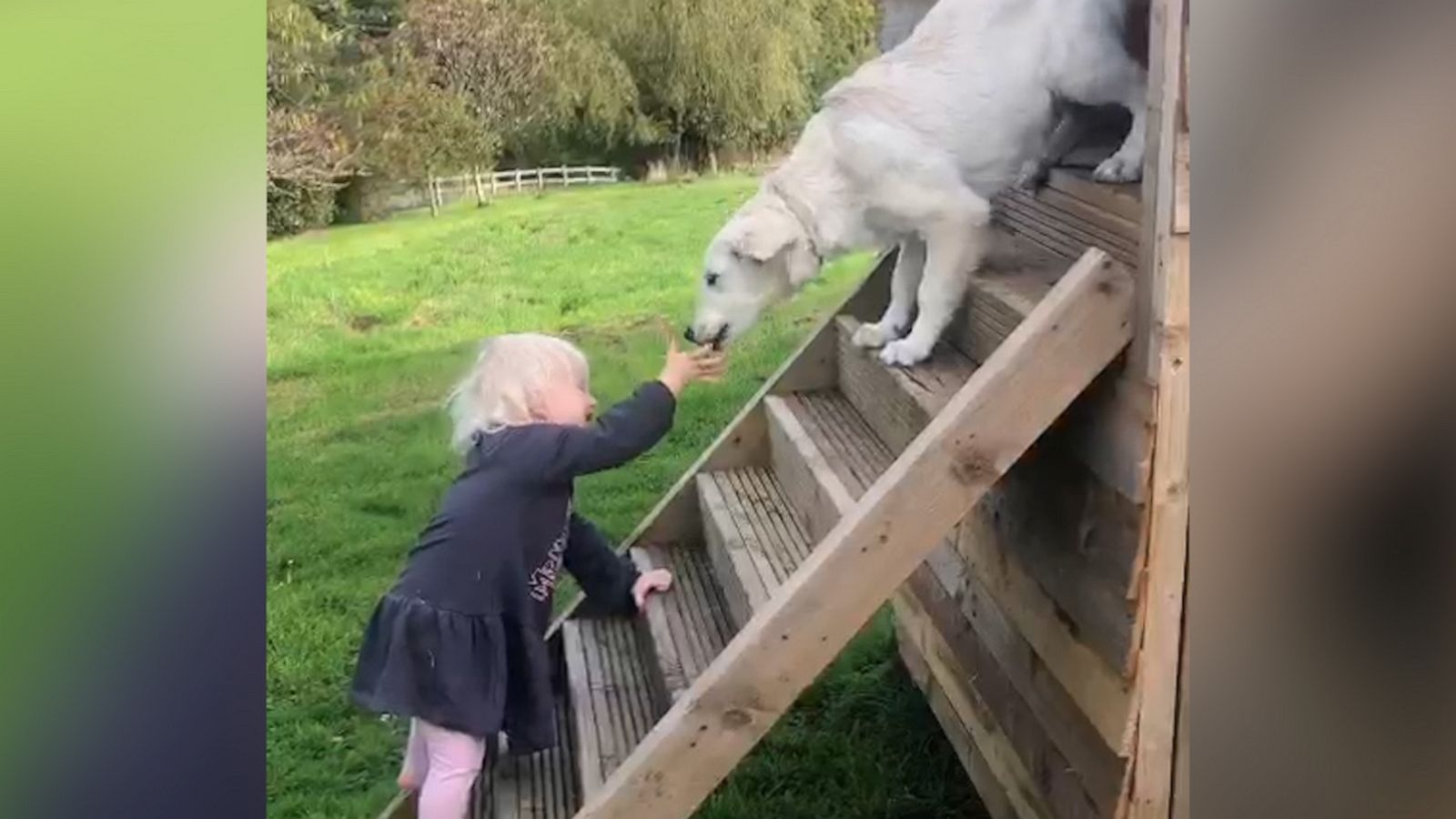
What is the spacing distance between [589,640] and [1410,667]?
73cm

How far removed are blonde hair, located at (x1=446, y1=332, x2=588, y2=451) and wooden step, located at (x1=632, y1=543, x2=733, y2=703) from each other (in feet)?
0.82

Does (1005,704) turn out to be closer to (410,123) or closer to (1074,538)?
(1074,538)

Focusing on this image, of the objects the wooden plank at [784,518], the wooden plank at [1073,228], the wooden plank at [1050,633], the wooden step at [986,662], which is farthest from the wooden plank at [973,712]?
the wooden plank at [1073,228]

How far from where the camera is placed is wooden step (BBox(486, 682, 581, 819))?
1.42 metres

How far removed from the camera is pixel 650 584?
1573 mm

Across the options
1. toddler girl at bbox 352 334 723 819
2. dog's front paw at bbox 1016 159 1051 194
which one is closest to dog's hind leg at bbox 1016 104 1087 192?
dog's front paw at bbox 1016 159 1051 194

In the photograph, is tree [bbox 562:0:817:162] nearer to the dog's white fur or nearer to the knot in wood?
the dog's white fur

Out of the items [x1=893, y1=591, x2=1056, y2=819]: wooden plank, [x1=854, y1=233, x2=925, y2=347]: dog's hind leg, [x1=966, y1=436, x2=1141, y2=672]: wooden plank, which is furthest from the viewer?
[x1=893, y1=591, x2=1056, y2=819]: wooden plank

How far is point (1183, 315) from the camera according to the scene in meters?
1.28

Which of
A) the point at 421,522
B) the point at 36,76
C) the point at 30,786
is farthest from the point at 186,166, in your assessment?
the point at 30,786

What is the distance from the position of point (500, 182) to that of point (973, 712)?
877mm

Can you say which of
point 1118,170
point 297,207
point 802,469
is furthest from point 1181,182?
point 297,207

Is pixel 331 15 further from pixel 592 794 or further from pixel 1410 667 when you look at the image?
pixel 1410 667

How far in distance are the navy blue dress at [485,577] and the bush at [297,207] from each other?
0.23 meters
